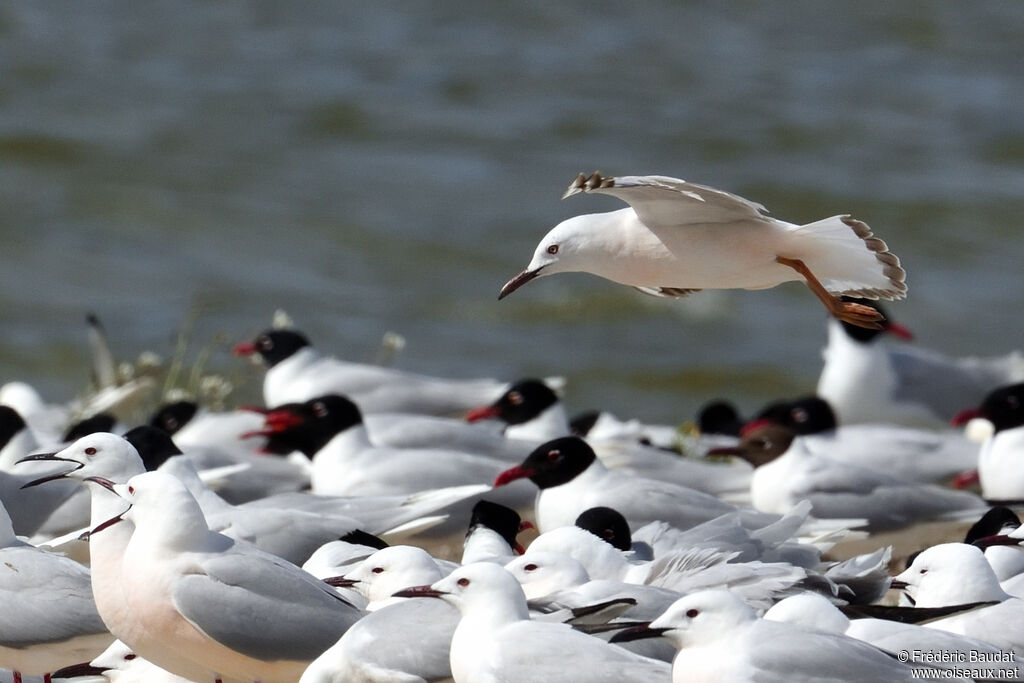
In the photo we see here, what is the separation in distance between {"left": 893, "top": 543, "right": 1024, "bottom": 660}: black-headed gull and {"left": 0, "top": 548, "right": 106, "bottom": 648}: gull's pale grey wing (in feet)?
7.17

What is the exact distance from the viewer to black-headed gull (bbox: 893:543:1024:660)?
4.20 meters

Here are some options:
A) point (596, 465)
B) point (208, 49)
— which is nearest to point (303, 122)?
point (208, 49)

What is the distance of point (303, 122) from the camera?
1912 cm

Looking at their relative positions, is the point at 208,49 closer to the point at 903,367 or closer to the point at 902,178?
the point at 902,178

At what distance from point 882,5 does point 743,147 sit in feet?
18.4

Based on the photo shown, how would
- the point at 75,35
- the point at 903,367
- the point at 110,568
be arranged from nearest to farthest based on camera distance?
the point at 110,568, the point at 903,367, the point at 75,35

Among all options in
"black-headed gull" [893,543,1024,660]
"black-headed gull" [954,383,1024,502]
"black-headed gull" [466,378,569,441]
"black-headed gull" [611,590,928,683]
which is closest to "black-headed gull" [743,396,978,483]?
"black-headed gull" [954,383,1024,502]

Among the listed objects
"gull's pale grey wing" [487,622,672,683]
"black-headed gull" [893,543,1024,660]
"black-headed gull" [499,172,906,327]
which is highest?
"black-headed gull" [499,172,906,327]

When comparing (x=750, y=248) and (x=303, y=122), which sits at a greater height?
(x=750, y=248)

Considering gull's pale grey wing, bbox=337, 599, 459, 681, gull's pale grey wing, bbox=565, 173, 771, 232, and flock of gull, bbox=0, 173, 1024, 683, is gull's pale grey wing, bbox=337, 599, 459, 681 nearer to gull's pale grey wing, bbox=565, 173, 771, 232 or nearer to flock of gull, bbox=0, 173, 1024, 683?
flock of gull, bbox=0, 173, 1024, 683

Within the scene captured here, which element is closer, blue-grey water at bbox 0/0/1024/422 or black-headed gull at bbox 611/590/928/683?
black-headed gull at bbox 611/590/928/683

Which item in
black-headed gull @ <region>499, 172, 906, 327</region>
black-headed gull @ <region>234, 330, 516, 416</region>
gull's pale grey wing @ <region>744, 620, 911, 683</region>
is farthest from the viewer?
black-headed gull @ <region>234, 330, 516, 416</region>

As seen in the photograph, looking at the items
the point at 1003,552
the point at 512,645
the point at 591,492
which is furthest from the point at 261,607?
the point at 1003,552

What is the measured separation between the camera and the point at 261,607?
4188 millimetres
